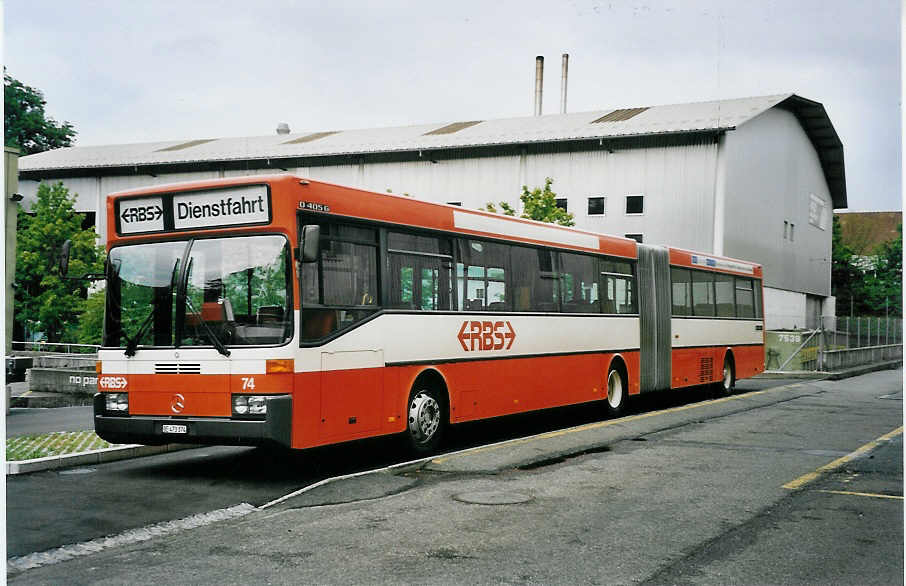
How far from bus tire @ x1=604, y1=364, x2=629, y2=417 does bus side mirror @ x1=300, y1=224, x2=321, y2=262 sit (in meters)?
9.00

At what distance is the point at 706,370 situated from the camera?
72.5ft

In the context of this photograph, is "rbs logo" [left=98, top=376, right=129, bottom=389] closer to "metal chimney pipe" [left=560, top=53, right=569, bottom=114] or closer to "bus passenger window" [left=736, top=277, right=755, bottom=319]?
"bus passenger window" [left=736, top=277, right=755, bottom=319]

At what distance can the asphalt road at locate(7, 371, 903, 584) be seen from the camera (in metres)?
6.28

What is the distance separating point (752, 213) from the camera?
45.5 m

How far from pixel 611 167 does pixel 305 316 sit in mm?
35942

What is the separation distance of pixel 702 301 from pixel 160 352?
14711 millimetres

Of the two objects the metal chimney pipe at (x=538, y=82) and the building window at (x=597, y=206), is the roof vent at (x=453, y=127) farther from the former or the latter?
the building window at (x=597, y=206)

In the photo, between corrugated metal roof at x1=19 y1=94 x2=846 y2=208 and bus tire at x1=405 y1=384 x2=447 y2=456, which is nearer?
bus tire at x1=405 y1=384 x2=447 y2=456

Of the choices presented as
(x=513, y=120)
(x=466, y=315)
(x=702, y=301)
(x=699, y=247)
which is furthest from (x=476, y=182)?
(x=466, y=315)

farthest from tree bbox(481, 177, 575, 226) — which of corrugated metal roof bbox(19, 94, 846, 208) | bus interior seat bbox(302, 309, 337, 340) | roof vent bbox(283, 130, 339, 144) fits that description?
bus interior seat bbox(302, 309, 337, 340)

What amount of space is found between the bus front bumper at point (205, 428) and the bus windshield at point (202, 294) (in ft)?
2.41

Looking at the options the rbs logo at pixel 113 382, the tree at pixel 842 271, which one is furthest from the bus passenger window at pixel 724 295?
the tree at pixel 842 271

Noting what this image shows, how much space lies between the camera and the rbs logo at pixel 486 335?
517 inches

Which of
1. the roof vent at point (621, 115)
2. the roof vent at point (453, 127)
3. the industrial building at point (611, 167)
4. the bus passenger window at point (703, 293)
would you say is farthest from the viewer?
the roof vent at point (453, 127)
